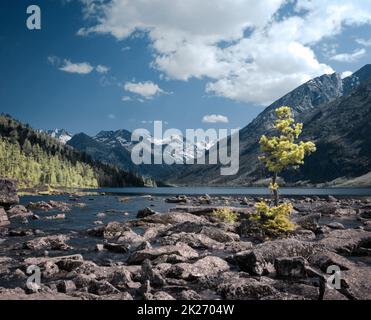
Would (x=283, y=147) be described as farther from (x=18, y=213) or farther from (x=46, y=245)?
(x=18, y=213)

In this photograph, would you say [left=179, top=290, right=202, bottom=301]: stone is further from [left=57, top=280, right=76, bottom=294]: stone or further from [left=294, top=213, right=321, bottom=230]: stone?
[left=294, top=213, right=321, bottom=230]: stone

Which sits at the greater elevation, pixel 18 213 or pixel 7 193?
pixel 7 193

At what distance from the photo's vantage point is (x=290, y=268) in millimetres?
21766

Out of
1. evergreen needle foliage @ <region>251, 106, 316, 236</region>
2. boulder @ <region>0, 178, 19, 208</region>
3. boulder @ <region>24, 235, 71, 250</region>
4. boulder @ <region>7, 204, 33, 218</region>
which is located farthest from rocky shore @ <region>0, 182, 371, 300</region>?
boulder @ <region>0, 178, 19, 208</region>

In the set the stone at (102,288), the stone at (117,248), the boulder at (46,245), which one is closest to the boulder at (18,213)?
the boulder at (46,245)

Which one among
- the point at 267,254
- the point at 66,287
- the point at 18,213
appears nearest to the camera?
the point at 66,287

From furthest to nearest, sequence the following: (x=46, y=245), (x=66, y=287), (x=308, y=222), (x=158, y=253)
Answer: (x=308, y=222), (x=46, y=245), (x=158, y=253), (x=66, y=287)

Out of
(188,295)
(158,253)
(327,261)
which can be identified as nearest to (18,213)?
(158,253)

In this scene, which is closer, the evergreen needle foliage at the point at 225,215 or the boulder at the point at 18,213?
the evergreen needle foliage at the point at 225,215

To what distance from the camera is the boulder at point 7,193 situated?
78062 millimetres

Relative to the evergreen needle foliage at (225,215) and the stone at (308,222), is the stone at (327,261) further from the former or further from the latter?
the evergreen needle foliage at (225,215)

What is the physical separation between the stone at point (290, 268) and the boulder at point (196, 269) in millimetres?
3647

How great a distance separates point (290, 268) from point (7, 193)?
71377mm
